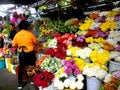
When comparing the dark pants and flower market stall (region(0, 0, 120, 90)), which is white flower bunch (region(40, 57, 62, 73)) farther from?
the dark pants

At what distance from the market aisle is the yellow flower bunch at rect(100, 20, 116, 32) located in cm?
268

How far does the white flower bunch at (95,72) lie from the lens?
434 cm

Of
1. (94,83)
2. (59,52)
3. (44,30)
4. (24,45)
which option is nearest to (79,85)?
(94,83)

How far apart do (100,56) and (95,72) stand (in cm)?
44

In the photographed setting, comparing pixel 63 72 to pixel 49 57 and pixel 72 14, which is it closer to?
pixel 49 57

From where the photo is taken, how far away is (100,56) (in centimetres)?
468

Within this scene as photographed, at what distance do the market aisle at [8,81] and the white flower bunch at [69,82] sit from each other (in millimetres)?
2312

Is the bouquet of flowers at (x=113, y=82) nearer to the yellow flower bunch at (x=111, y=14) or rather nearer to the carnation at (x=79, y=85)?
the carnation at (x=79, y=85)

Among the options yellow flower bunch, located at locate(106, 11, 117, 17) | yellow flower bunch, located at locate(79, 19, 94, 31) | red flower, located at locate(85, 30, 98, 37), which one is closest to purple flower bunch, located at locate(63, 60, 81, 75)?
red flower, located at locate(85, 30, 98, 37)

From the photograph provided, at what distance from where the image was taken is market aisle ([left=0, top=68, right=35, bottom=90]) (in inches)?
270

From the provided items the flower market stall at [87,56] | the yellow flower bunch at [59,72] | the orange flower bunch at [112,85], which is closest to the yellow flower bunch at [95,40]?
the flower market stall at [87,56]

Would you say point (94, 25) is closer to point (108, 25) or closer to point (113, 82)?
point (108, 25)

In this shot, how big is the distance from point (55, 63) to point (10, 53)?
14.4 ft

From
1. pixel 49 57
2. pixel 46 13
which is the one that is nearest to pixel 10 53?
pixel 46 13
